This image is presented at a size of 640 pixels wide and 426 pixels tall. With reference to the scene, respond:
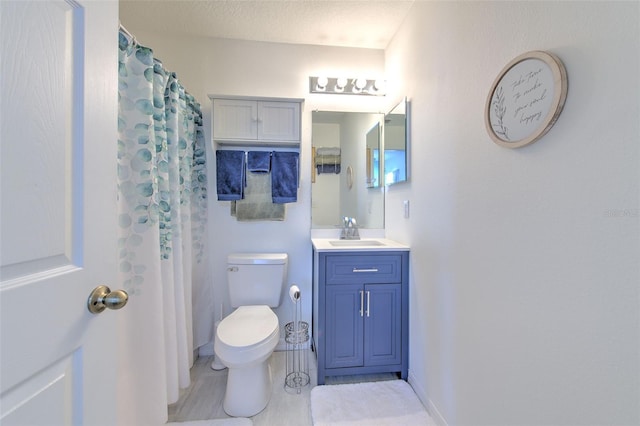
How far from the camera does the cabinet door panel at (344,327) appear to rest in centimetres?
162

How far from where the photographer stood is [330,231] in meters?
2.16

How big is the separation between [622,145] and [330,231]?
67.8 inches

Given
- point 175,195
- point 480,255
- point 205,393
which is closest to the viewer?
point 480,255

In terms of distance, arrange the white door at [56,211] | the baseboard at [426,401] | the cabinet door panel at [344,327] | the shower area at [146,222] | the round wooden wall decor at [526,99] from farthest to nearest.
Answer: the cabinet door panel at [344,327] < the baseboard at [426,401] < the shower area at [146,222] < the round wooden wall decor at [526,99] < the white door at [56,211]

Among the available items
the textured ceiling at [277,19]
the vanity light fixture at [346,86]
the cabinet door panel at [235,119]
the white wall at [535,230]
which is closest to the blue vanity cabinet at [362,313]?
the white wall at [535,230]

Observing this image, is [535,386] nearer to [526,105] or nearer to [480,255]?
[480,255]

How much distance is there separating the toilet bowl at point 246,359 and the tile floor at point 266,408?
0.06m

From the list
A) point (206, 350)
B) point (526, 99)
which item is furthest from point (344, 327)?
point (526, 99)

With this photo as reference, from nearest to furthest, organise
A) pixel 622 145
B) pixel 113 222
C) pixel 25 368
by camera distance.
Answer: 1. pixel 25 368
2. pixel 622 145
3. pixel 113 222

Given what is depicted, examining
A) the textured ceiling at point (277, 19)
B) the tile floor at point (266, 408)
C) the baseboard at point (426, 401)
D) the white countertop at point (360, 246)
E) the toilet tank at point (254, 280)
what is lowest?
the tile floor at point (266, 408)

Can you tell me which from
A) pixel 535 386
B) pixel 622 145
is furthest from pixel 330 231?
pixel 622 145

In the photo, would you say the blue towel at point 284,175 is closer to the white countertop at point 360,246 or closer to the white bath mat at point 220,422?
the white countertop at point 360,246

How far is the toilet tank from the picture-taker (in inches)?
73.2

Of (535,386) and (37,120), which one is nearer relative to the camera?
(37,120)
